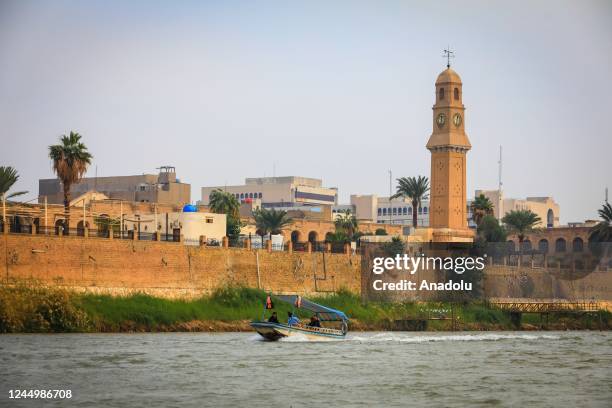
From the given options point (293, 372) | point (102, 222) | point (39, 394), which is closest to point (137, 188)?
point (102, 222)

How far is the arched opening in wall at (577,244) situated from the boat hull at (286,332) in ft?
283

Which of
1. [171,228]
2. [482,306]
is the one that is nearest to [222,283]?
[171,228]

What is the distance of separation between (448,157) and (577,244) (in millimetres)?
26175

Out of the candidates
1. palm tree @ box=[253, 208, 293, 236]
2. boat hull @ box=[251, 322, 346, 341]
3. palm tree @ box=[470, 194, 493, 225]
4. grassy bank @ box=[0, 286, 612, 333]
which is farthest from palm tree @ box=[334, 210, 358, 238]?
boat hull @ box=[251, 322, 346, 341]

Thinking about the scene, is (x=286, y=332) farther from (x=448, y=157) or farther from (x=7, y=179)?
(x=448, y=157)

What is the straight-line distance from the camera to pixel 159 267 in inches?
3233

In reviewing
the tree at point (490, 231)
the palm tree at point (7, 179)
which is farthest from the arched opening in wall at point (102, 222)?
the tree at point (490, 231)

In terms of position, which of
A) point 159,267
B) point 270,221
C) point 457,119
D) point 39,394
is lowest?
point 39,394

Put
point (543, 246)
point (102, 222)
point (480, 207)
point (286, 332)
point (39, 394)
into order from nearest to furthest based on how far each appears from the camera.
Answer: point (39, 394)
point (286, 332)
point (102, 222)
point (480, 207)
point (543, 246)

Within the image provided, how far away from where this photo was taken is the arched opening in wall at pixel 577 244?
15300 cm

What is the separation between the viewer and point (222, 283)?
86750mm

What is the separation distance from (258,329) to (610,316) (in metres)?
45.6

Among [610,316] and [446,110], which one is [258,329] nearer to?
[610,316]

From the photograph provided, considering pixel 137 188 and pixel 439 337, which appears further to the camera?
pixel 137 188
